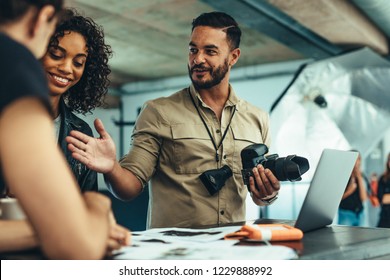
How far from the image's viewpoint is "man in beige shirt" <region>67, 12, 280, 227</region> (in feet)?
5.25

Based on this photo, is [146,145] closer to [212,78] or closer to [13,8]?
[212,78]

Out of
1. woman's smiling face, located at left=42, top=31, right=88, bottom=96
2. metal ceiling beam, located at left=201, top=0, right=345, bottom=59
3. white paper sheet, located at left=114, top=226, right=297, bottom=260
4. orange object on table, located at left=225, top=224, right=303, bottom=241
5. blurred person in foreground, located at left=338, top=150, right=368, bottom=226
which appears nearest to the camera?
white paper sheet, located at left=114, top=226, right=297, bottom=260

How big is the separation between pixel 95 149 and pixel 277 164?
1.65 ft

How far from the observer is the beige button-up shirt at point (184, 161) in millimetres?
1603

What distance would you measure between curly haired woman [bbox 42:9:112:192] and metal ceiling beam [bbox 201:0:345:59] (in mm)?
1721

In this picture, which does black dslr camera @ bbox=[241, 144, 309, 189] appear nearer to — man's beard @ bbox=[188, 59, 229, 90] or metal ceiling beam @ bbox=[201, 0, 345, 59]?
man's beard @ bbox=[188, 59, 229, 90]

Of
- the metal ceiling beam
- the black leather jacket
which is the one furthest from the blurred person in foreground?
the black leather jacket

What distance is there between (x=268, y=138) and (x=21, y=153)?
1394 mm

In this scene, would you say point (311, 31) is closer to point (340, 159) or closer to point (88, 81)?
point (88, 81)

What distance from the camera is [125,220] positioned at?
229 centimetres

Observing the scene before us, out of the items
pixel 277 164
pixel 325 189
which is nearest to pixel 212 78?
pixel 277 164

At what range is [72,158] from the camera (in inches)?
57.4

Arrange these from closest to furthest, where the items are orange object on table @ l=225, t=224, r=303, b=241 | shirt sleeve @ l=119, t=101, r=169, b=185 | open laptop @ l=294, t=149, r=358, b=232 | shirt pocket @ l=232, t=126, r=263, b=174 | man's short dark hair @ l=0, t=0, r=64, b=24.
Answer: man's short dark hair @ l=0, t=0, r=64, b=24 < orange object on table @ l=225, t=224, r=303, b=241 < open laptop @ l=294, t=149, r=358, b=232 < shirt sleeve @ l=119, t=101, r=169, b=185 < shirt pocket @ l=232, t=126, r=263, b=174

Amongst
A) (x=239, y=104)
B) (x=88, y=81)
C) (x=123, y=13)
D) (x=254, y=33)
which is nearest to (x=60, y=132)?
(x=88, y=81)
